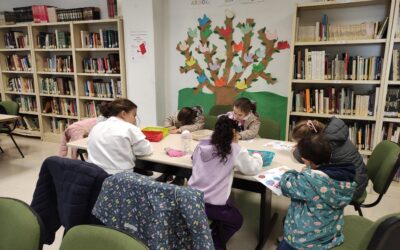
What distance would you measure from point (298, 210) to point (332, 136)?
0.65m

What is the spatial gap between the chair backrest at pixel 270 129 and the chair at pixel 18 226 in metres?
2.26

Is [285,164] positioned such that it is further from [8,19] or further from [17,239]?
[8,19]

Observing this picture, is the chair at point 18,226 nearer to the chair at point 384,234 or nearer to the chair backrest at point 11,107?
the chair at point 384,234

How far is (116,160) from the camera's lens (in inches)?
82.7

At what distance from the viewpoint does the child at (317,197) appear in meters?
1.44

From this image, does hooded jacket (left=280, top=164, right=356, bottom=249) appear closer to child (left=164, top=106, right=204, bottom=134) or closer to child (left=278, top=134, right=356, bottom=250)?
child (left=278, top=134, right=356, bottom=250)

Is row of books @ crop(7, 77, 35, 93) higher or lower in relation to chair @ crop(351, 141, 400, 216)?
higher

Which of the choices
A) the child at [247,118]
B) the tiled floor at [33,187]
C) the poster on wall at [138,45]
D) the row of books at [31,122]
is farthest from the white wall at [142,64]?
the row of books at [31,122]

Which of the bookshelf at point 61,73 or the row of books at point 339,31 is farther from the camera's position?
the bookshelf at point 61,73

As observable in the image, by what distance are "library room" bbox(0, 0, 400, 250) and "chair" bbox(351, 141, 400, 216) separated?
1 cm

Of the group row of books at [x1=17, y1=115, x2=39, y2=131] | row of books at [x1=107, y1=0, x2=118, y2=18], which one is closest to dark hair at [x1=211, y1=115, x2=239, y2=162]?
row of books at [x1=107, y1=0, x2=118, y2=18]

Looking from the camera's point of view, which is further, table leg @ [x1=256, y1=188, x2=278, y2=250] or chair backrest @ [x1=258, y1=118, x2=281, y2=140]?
chair backrest @ [x1=258, y1=118, x2=281, y2=140]

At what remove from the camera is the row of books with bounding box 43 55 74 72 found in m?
4.84

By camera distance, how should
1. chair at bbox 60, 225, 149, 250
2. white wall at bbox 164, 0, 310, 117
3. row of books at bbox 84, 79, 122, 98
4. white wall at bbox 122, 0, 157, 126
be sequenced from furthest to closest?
1. row of books at bbox 84, 79, 122, 98
2. white wall at bbox 122, 0, 157, 126
3. white wall at bbox 164, 0, 310, 117
4. chair at bbox 60, 225, 149, 250
